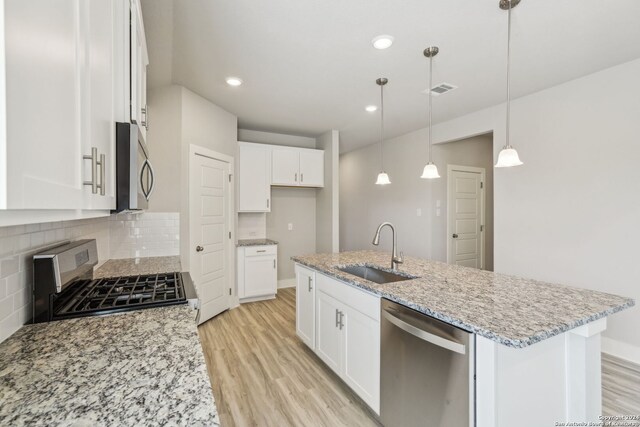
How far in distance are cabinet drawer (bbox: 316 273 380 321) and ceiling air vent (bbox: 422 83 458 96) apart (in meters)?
2.24

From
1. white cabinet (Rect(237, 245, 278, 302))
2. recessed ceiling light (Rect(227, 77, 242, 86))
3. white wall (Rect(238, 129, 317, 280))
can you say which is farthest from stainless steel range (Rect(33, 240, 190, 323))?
white wall (Rect(238, 129, 317, 280))

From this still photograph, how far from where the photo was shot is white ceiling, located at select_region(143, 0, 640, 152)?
72.6 inches

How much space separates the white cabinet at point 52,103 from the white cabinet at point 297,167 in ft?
11.8

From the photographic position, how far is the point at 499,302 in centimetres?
143

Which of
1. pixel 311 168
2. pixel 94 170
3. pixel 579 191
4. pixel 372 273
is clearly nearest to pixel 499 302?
pixel 372 273

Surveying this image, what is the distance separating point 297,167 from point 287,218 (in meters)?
0.93

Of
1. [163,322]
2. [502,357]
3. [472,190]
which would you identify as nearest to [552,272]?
[472,190]

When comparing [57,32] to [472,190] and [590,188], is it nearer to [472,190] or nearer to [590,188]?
[590,188]

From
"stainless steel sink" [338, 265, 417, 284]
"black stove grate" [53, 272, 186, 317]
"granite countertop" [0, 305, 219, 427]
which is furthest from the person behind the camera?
"stainless steel sink" [338, 265, 417, 284]

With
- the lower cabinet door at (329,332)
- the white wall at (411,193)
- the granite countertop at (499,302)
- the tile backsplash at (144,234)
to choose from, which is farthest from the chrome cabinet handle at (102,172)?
the white wall at (411,193)

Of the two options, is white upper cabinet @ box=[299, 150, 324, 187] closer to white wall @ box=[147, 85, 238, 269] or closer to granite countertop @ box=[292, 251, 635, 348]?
white wall @ box=[147, 85, 238, 269]

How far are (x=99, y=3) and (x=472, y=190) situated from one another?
5191 millimetres

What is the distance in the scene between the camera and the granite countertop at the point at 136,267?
2020mm

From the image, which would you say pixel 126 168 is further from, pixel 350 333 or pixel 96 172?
pixel 350 333
